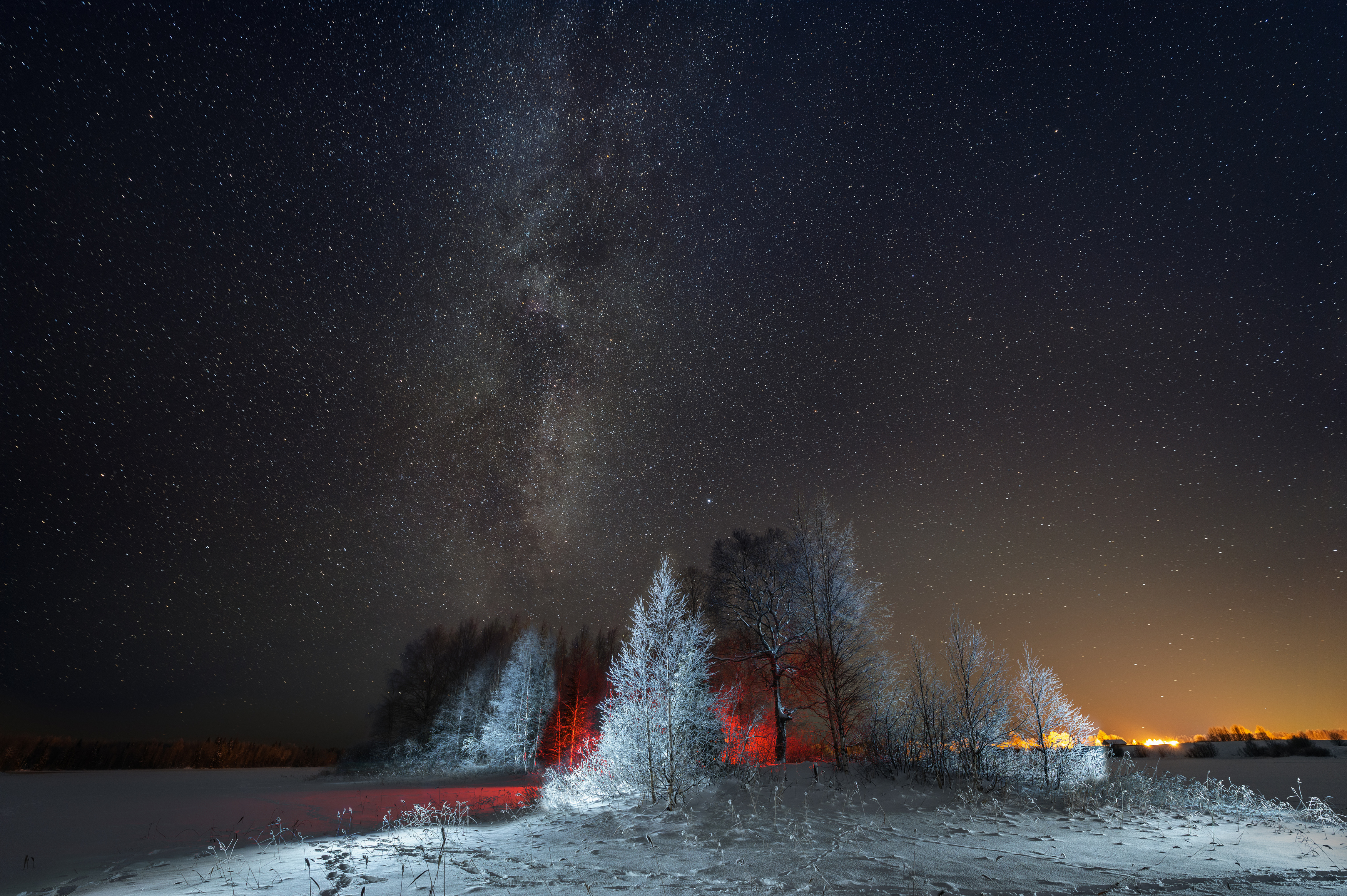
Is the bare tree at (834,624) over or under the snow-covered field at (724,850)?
over

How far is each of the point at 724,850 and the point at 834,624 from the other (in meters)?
12.9

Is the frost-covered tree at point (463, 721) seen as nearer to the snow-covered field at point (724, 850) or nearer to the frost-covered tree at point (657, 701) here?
the snow-covered field at point (724, 850)

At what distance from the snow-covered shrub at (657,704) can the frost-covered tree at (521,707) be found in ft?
78.3

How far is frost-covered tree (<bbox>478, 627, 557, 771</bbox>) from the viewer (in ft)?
121

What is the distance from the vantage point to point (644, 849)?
341 inches

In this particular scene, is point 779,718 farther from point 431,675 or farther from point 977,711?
point 431,675

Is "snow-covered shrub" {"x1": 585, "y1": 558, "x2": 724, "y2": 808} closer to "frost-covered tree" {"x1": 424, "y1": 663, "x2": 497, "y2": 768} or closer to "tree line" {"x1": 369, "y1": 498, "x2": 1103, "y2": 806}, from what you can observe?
"tree line" {"x1": 369, "y1": 498, "x2": 1103, "y2": 806}

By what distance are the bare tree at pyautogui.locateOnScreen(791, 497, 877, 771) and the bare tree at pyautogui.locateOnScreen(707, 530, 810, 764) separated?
490 millimetres

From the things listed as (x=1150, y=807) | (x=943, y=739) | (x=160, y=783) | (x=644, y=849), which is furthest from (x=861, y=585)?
(x=160, y=783)

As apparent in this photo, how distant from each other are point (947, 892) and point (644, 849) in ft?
15.9

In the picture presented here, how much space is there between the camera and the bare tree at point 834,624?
18.9 m

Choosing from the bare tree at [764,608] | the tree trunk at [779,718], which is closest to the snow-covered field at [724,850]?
the tree trunk at [779,718]

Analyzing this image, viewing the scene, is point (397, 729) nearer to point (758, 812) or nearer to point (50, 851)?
point (50, 851)

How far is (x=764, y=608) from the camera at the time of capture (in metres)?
22.0
